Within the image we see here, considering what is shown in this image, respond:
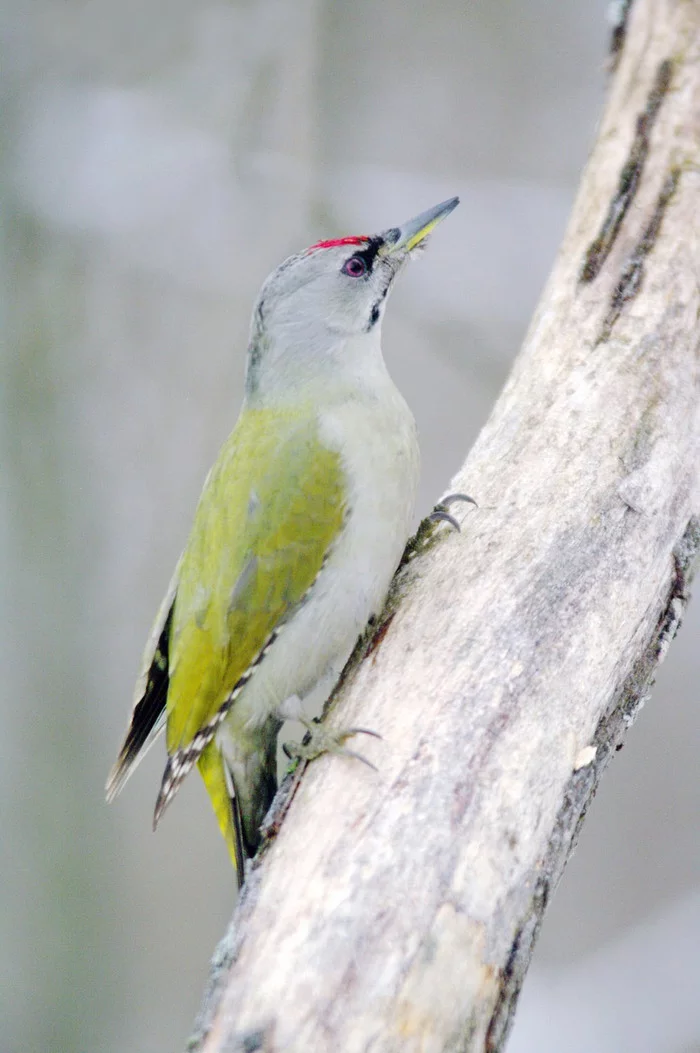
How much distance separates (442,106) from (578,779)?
13.0 feet

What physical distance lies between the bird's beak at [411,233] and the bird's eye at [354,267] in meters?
0.07

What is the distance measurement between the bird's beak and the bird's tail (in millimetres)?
1328

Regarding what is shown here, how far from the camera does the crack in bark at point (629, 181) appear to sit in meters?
2.46

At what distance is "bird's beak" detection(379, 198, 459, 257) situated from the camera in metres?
2.65

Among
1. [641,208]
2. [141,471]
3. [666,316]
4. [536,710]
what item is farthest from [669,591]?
[141,471]

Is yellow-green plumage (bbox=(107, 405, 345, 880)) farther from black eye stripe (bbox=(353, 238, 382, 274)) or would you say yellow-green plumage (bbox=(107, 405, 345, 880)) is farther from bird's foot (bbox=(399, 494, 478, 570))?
black eye stripe (bbox=(353, 238, 382, 274))

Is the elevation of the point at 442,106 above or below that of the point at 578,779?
above

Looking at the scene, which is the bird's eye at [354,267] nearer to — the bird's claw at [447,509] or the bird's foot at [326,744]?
Result: the bird's claw at [447,509]

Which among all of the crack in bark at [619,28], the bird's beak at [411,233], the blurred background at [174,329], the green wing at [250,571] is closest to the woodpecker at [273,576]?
the green wing at [250,571]

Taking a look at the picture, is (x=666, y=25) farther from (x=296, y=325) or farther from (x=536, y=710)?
(x=536, y=710)

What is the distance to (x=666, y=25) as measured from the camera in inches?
108

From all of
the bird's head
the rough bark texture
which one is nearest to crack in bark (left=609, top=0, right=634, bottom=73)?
the rough bark texture

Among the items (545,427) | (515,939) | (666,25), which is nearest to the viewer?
(515,939)

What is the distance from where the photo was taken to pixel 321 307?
259 centimetres
